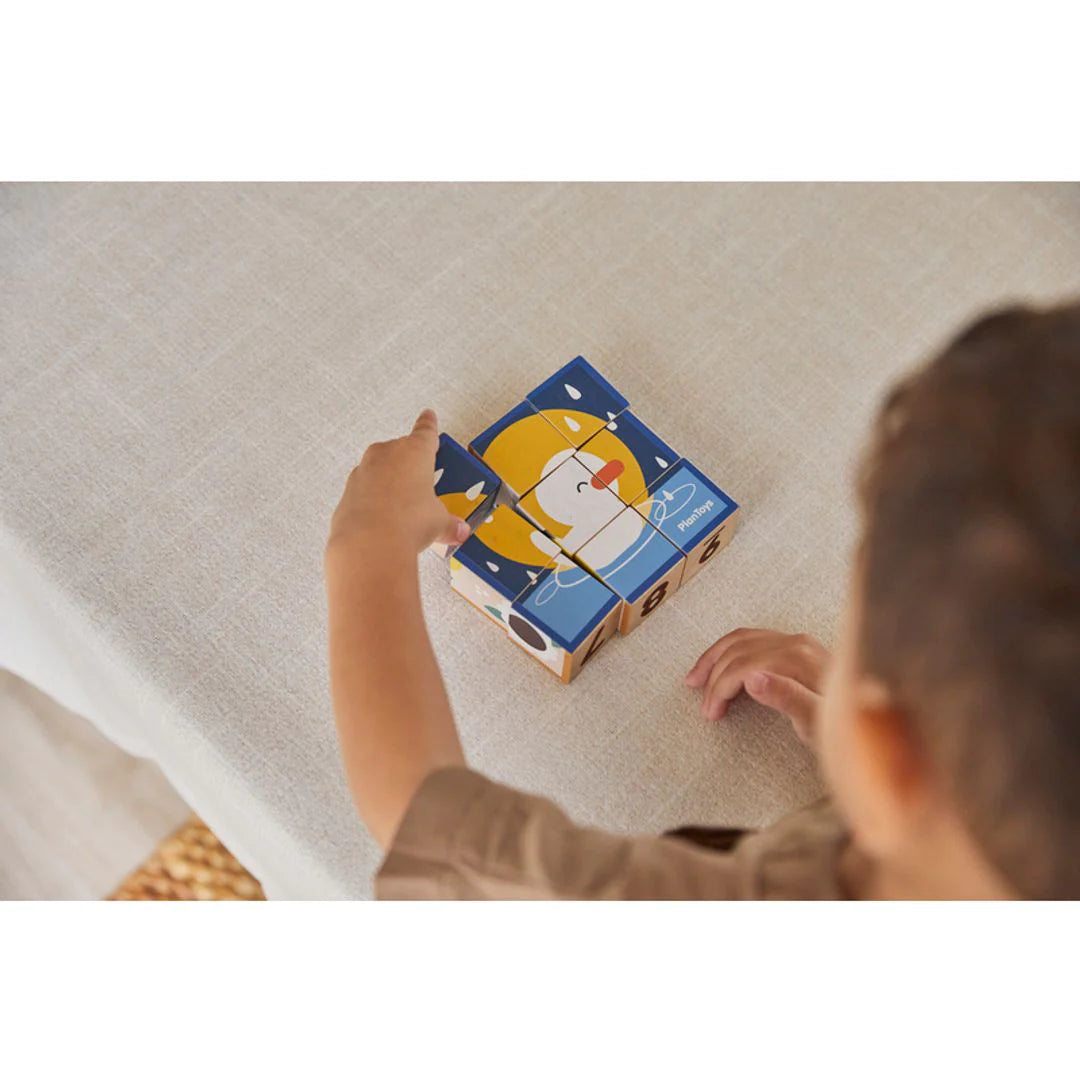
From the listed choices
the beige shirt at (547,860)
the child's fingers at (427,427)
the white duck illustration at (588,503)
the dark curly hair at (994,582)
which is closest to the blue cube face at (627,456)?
the white duck illustration at (588,503)

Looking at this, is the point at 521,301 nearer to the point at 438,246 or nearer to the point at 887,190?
the point at 438,246

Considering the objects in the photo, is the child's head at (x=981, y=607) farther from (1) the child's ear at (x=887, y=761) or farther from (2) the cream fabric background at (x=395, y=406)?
(2) the cream fabric background at (x=395, y=406)

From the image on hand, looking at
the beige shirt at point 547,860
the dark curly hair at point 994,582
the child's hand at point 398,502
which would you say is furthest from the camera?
the child's hand at point 398,502

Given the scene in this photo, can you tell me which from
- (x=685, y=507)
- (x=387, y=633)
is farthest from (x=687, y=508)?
(x=387, y=633)

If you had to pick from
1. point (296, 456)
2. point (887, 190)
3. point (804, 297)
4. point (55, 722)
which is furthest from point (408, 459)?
point (55, 722)

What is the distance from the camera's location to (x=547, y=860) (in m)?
0.60

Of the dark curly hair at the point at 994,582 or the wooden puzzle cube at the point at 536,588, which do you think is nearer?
the dark curly hair at the point at 994,582

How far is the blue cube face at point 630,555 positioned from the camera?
0.77 m

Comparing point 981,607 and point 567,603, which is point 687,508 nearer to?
point 567,603

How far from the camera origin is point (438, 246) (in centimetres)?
94

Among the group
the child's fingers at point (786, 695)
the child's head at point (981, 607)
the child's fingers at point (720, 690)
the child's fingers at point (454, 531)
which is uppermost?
the child's fingers at point (454, 531)

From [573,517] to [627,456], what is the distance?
0.06m

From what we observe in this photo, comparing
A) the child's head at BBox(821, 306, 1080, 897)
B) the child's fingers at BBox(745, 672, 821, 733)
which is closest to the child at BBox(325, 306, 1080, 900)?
the child's head at BBox(821, 306, 1080, 897)

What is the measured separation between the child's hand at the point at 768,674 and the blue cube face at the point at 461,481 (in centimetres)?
20
